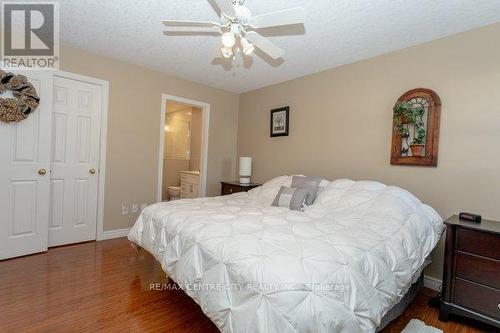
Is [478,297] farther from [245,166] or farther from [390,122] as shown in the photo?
[245,166]

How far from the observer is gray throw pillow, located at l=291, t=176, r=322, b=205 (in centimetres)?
271

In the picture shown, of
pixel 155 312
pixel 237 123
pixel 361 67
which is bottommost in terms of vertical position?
pixel 155 312

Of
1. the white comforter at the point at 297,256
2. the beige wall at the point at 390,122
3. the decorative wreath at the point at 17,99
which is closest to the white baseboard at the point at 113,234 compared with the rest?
the white comforter at the point at 297,256

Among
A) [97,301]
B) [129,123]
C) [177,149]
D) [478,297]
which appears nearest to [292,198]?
Result: [478,297]

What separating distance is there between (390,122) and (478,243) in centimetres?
143

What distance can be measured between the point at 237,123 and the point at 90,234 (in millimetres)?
2949

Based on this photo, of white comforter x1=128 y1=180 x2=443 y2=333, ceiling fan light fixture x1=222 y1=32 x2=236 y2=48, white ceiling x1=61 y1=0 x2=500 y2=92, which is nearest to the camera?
white comforter x1=128 y1=180 x2=443 y2=333

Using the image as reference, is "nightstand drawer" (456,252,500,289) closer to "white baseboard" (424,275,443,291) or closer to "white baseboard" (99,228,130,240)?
"white baseboard" (424,275,443,291)

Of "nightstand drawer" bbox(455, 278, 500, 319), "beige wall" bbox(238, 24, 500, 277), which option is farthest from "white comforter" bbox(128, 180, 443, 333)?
"beige wall" bbox(238, 24, 500, 277)

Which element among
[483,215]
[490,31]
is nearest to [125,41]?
[490,31]

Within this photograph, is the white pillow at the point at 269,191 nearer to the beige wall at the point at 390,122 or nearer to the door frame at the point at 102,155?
the beige wall at the point at 390,122

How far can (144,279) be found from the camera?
2428 millimetres

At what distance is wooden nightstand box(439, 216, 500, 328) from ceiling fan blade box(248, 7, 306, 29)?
6.30ft

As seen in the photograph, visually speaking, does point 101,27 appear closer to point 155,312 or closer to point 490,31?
point 155,312
